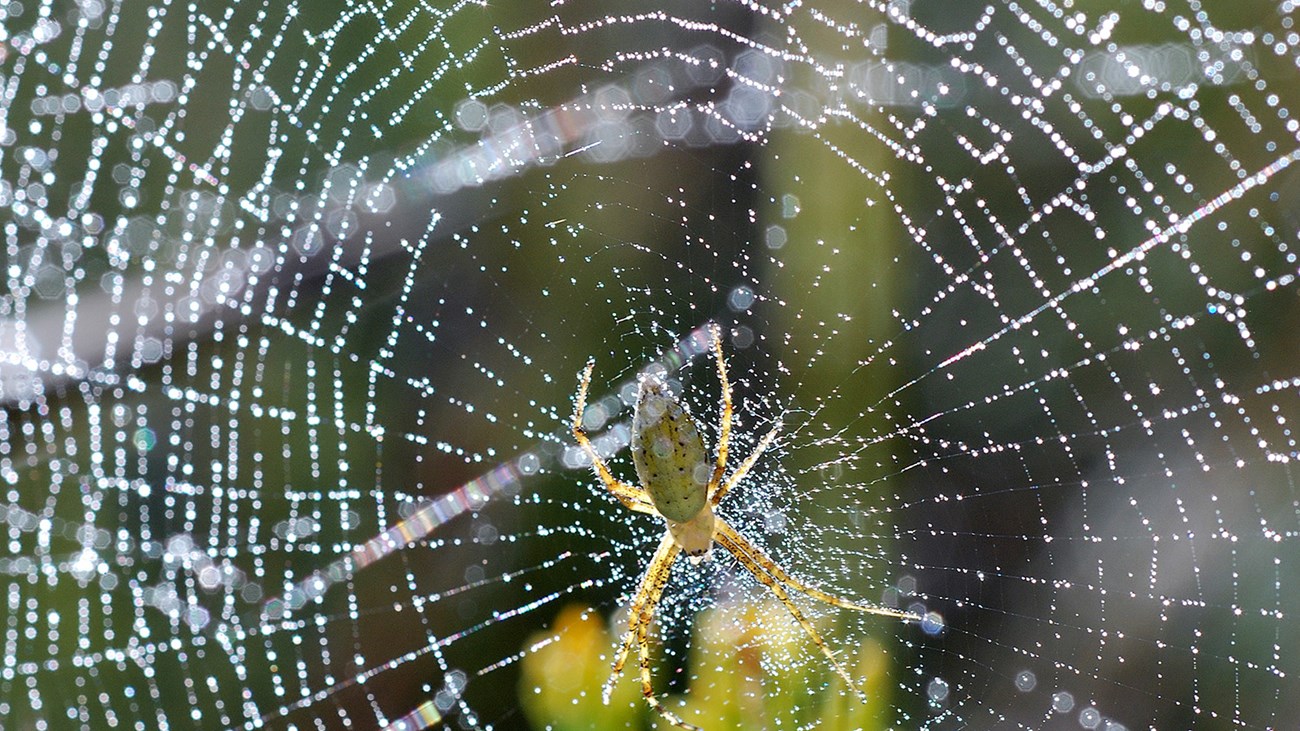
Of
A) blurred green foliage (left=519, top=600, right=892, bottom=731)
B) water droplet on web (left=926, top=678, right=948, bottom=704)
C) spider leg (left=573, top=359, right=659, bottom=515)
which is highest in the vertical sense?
spider leg (left=573, top=359, right=659, bottom=515)

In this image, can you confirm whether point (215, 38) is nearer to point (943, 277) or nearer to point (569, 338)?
point (569, 338)

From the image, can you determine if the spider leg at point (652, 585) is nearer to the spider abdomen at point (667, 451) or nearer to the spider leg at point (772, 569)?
the spider leg at point (772, 569)

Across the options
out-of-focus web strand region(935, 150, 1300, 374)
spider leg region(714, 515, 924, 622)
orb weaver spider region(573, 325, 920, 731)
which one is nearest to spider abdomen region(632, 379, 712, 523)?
orb weaver spider region(573, 325, 920, 731)

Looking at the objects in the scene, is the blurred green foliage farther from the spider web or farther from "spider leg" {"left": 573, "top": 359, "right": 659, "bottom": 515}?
"spider leg" {"left": 573, "top": 359, "right": 659, "bottom": 515}

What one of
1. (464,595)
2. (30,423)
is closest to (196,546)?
(30,423)

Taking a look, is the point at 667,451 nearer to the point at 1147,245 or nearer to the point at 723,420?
the point at 723,420

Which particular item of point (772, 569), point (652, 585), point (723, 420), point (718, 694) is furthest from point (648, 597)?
point (718, 694)

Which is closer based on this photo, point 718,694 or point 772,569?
point 718,694
